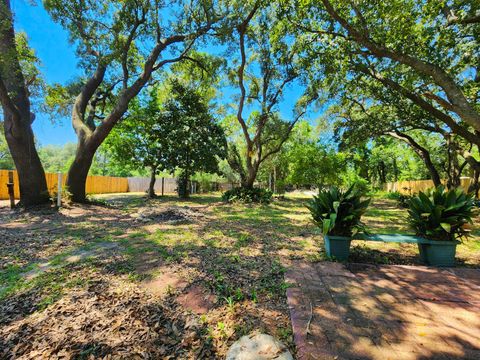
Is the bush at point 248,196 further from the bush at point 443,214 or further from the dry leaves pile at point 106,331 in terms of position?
the dry leaves pile at point 106,331

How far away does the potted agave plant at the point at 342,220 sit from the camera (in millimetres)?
3113

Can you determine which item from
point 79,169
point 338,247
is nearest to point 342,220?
point 338,247

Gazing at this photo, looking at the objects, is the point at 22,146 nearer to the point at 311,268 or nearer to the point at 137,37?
the point at 137,37

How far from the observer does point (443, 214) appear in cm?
309

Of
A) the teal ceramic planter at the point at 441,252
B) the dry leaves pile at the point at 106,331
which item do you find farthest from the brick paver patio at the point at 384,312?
the dry leaves pile at the point at 106,331

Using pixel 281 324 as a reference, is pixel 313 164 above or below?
above

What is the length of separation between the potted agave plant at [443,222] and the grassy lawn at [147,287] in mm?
362

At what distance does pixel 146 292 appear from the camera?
216 cm

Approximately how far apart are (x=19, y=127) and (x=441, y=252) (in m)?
9.23

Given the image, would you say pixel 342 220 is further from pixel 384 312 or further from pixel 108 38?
pixel 108 38

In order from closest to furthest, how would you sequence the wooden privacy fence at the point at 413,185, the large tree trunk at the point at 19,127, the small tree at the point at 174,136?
1. the large tree trunk at the point at 19,127
2. the small tree at the point at 174,136
3. the wooden privacy fence at the point at 413,185

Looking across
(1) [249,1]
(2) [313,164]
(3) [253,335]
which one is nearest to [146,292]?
(3) [253,335]

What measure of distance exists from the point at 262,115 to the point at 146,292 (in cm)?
1013

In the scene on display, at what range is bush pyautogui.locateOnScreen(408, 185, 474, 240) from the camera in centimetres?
300
